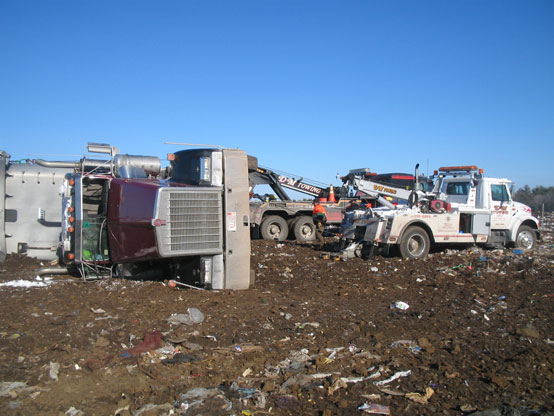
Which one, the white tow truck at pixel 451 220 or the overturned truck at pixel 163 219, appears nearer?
the overturned truck at pixel 163 219

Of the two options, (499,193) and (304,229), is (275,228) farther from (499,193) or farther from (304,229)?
(499,193)

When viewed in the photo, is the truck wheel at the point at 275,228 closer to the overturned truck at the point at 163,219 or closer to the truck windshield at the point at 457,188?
the truck windshield at the point at 457,188

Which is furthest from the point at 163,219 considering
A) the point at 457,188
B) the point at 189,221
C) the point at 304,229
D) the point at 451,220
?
the point at 457,188

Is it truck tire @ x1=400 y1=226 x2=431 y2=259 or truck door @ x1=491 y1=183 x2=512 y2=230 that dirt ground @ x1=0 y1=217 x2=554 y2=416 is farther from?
truck door @ x1=491 y1=183 x2=512 y2=230

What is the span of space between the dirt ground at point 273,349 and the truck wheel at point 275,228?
653 centimetres

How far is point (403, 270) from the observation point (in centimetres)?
1007

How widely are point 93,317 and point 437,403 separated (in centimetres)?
389

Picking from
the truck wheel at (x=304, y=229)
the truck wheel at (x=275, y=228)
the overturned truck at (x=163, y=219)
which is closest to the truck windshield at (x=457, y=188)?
the truck wheel at (x=304, y=229)

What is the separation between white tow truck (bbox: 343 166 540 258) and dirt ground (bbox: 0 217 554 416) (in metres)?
2.92

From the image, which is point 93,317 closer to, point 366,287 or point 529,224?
point 366,287

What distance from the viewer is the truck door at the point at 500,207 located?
505 inches

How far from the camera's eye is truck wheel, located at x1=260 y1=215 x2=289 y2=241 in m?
15.0

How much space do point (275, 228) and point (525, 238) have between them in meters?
7.28

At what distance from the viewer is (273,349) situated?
4.88m
